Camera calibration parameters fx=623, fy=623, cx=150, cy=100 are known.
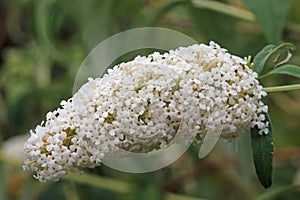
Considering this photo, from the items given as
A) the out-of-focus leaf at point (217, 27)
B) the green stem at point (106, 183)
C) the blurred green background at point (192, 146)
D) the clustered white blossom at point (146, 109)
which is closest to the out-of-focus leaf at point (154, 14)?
the blurred green background at point (192, 146)

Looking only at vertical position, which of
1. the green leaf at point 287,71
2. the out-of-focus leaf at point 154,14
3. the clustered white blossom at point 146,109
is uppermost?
the out-of-focus leaf at point 154,14

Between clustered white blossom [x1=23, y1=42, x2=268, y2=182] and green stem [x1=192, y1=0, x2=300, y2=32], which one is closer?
clustered white blossom [x1=23, y1=42, x2=268, y2=182]

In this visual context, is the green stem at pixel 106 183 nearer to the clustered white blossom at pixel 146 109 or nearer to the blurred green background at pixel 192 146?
the blurred green background at pixel 192 146

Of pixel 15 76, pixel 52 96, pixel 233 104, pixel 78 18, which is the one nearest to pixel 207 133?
pixel 233 104

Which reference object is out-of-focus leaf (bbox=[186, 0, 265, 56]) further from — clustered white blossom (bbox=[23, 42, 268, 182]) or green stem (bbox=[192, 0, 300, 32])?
clustered white blossom (bbox=[23, 42, 268, 182])

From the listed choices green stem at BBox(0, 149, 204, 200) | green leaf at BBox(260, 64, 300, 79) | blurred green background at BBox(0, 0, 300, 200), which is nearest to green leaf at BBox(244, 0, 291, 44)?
blurred green background at BBox(0, 0, 300, 200)

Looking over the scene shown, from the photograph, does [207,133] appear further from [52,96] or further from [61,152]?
[52,96]

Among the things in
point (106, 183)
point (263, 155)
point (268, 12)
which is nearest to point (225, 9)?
point (268, 12)
